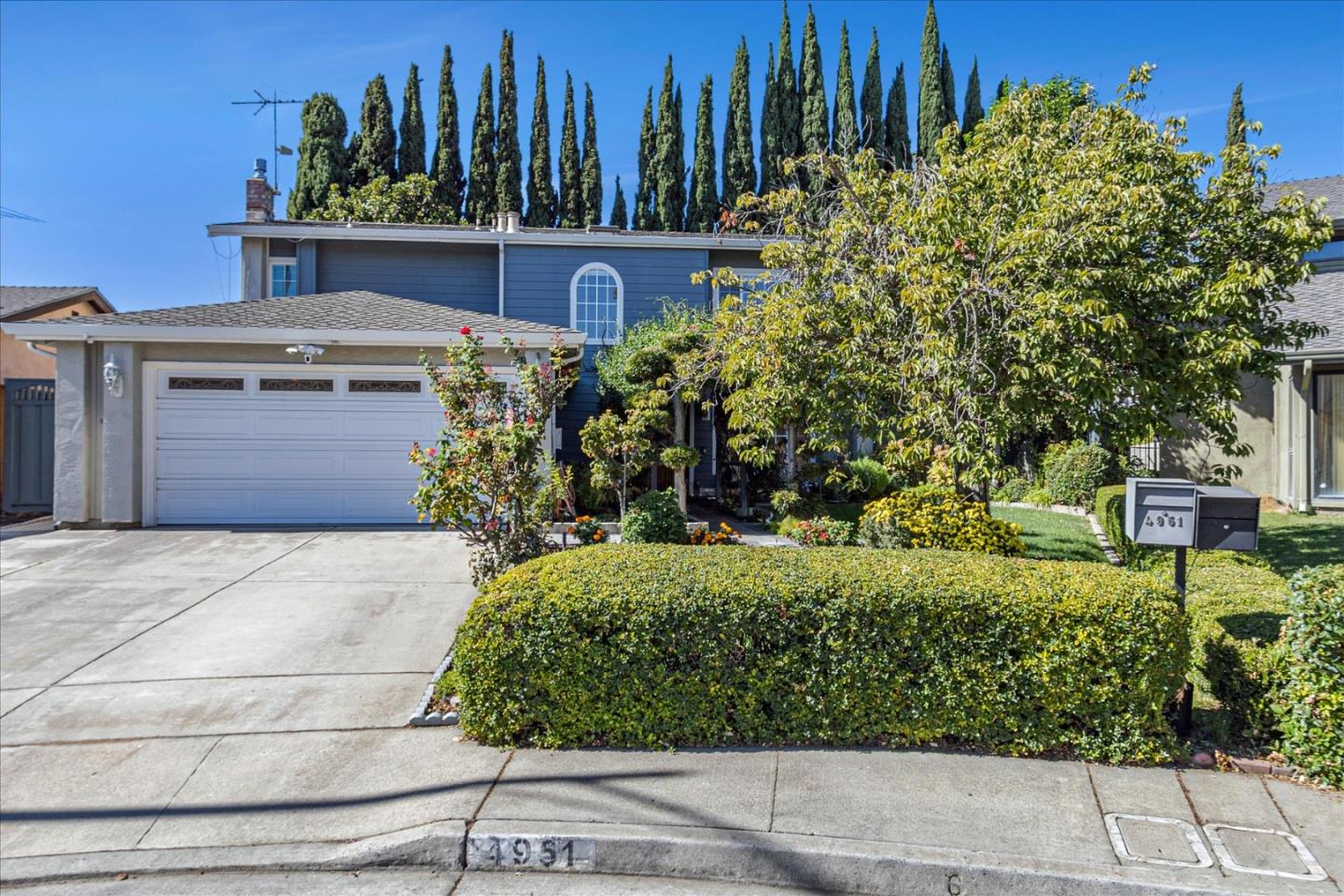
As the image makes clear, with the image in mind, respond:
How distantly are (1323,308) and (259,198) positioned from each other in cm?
2063

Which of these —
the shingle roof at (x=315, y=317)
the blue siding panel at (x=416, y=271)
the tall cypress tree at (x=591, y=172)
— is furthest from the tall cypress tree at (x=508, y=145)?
the shingle roof at (x=315, y=317)

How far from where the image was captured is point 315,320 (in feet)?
38.8

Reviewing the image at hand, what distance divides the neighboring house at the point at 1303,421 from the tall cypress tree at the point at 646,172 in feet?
67.5

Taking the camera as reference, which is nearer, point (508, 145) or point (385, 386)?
point (385, 386)

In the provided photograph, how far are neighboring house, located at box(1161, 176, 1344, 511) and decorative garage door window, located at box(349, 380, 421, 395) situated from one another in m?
12.7

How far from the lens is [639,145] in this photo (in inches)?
1198

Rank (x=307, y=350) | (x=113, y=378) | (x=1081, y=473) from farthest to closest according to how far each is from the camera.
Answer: (x=1081, y=473) < (x=307, y=350) < (x=113, y=378)

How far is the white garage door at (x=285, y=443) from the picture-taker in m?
11.5

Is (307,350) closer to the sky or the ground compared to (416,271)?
closer to the ground

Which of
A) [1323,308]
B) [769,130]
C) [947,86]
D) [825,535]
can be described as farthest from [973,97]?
[825,535]

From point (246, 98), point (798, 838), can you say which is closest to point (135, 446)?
point (798, 838)

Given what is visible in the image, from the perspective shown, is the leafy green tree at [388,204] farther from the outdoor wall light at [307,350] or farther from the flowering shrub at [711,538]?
the flowering shrub at [711,538]

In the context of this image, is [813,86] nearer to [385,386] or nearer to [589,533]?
[385,386]

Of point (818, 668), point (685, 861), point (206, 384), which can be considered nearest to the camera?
point (685, 861)
